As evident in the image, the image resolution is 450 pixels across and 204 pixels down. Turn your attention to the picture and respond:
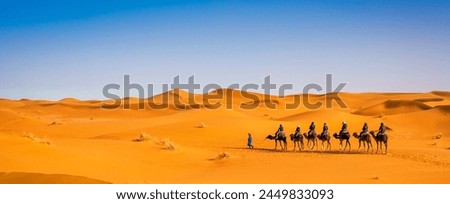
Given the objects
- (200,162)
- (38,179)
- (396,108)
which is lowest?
(200,162)

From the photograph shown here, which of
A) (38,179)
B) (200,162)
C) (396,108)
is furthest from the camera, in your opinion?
(396,108)

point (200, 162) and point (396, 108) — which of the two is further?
point (396, 108)

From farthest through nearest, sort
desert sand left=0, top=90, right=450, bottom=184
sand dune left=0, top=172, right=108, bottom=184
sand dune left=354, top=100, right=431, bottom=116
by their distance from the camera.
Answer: sand dune left=354, top=100, right=431, bottom=116, desert sand left=0, top=90, right=450, bottom=184, sand dune left=0, top=172, right=108, bottom=184

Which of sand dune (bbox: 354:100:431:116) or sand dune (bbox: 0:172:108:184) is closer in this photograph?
sand dune (bbox: 0:172:108:184)

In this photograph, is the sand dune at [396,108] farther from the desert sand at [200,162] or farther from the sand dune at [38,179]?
the sand dune at [38,179]

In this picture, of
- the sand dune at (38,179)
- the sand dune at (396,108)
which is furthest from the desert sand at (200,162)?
the sand dune at (396,108)

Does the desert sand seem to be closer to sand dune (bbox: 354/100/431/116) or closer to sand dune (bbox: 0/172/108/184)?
sand dune (bbox: 0/172/108/184)

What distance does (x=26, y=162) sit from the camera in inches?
611

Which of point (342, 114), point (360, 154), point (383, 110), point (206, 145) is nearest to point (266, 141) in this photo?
point (206, 145)

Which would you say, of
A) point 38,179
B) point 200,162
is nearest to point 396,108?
point 200,162

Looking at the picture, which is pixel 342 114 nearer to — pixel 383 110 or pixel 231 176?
pixel 383 110

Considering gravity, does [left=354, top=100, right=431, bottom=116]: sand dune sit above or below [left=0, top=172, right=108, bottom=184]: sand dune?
above

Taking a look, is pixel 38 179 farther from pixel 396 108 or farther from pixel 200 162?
pixel 396 108

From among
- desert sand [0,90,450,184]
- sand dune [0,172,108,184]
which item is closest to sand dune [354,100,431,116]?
desert sand [0,90,450,184]
